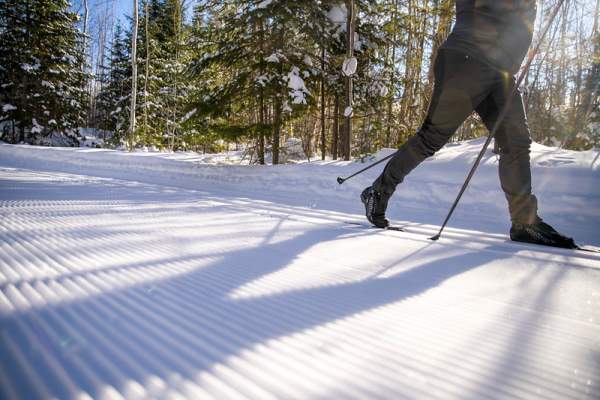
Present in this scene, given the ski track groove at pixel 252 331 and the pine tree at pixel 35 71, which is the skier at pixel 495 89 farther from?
the pine tree at pixel 35 71

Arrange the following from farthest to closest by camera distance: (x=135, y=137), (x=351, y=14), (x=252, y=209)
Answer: (x=135, y=137)
(x=351, y=14)
(x=252, y=209)

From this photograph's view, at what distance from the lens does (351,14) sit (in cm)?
629

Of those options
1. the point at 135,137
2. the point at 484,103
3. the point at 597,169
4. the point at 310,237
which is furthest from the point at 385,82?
the point at 135,137

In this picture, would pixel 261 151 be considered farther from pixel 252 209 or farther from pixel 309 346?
Result: pixel 309 346

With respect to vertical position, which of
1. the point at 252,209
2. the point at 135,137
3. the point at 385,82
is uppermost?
the point at 385,82

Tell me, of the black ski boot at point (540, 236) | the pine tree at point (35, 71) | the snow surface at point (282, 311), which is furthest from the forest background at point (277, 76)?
the snow surface at point (282, 311)

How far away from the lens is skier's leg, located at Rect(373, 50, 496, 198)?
68.1 inches

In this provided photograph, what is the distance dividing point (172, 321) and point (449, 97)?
5.94 feet

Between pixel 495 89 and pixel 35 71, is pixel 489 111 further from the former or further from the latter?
pixel 35 71

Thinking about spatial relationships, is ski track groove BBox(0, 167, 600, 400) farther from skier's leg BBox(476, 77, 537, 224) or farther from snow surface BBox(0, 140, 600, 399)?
skier's leg BBox(476, 77, 537, 224)

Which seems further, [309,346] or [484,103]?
[484,103]

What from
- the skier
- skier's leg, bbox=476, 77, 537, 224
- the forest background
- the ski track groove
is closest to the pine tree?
the forest background

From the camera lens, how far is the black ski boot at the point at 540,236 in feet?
5.77

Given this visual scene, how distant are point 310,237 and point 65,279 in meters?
1.16
